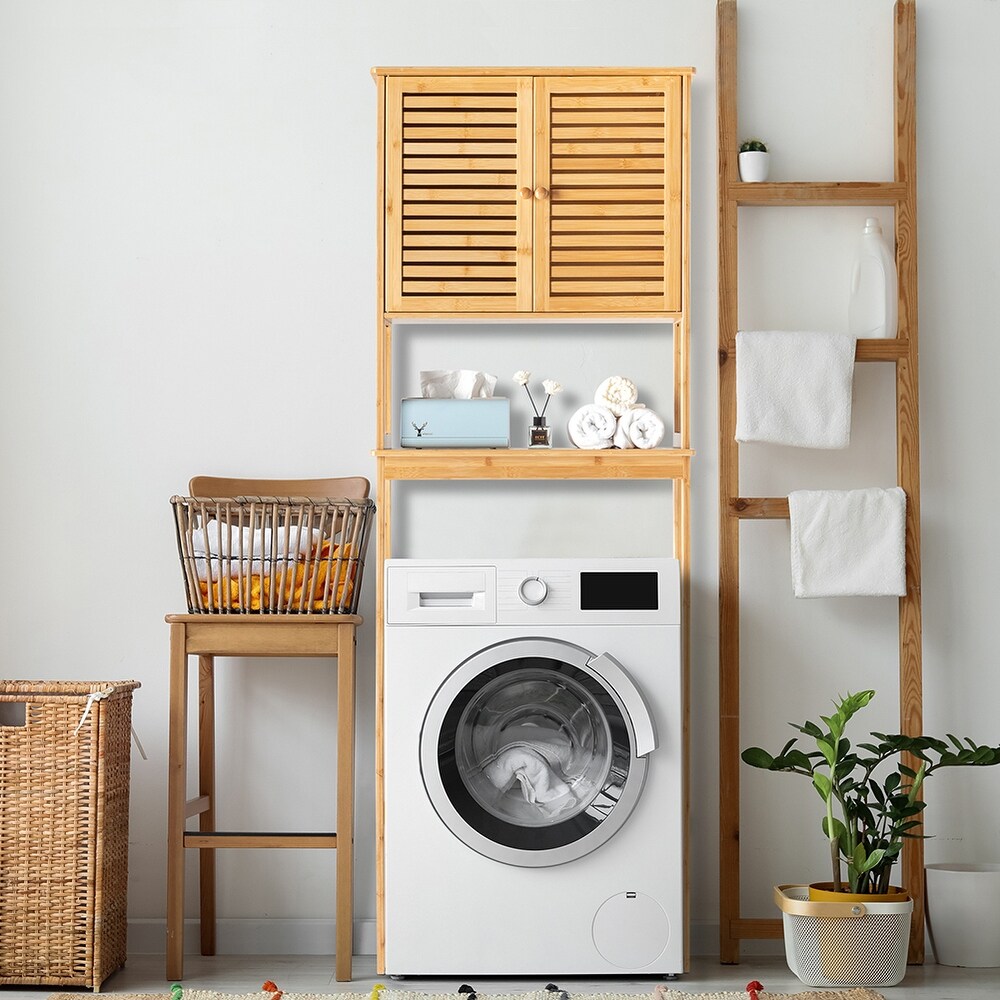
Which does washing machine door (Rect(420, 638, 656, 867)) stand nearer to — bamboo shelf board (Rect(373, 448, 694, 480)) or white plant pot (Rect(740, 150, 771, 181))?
bamboo shelf board (Rect(373, 448, 694, 480))

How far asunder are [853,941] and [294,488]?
157 centimetres

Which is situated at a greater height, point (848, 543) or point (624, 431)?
point (624, 431)

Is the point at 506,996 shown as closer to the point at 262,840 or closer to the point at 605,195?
the point at 262,840

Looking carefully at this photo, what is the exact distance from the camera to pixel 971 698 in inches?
112

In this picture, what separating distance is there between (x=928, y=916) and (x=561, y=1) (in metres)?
2.34

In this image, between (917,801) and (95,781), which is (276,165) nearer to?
(95,781)

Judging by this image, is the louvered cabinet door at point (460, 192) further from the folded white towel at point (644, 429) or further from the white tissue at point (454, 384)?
the folded white towel at point (644, 429)

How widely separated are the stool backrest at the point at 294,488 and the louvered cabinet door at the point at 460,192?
0.43 m

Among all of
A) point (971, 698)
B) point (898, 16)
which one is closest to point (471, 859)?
point (971, 698)

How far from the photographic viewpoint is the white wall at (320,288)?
2879 millimetres

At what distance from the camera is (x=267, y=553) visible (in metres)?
2.54

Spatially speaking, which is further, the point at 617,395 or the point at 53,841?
the point at 617,395

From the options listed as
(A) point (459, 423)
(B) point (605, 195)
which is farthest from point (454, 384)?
(B) point (605, 195)

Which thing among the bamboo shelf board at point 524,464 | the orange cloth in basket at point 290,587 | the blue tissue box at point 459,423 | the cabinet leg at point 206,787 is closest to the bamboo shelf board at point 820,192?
the bamboo shelf board at point 524,464
